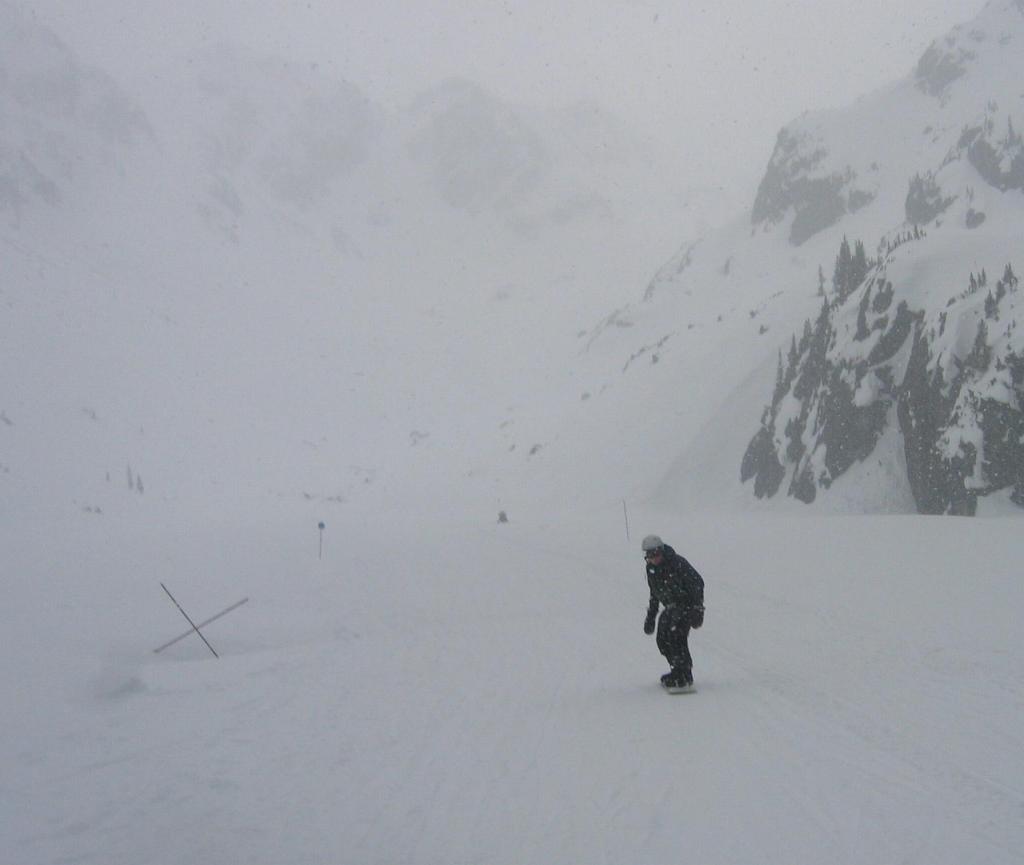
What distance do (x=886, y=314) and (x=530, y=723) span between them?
21.5 m

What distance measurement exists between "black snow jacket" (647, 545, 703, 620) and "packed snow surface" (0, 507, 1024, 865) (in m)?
1.03

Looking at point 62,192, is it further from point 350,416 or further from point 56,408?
point 56,408

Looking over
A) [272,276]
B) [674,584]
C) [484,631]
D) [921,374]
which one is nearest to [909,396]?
[921,374]

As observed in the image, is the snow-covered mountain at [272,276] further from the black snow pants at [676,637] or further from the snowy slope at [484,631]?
the black snow pants at [676,637]

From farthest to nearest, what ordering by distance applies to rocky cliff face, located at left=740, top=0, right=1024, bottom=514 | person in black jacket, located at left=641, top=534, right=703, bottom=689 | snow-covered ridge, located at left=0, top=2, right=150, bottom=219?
snow-covered ridge, located at left=0, top=2, right=150, bottom=219 < rocky cliff face, located at left=740, top=0, right=1024, bottom=514 < person in black jacket, located at left=641, top=534, right=703, bottom=689

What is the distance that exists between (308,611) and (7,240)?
75.9 meters

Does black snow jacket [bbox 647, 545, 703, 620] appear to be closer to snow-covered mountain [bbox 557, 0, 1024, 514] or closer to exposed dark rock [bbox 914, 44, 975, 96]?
snow-covered mountain [bbox 557, 0, 1024, 514]

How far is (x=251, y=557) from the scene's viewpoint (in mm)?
23234

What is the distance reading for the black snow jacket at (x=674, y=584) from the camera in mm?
8039

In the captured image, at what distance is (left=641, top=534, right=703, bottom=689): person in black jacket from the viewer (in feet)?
26.4

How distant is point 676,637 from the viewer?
8.16 m

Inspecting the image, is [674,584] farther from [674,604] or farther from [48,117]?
[48,117]

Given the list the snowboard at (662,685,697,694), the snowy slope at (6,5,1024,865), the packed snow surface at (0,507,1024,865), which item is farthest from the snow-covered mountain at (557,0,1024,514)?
the snowboard at (662,685,697,694)

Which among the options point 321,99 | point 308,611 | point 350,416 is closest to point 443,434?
point 350,416
